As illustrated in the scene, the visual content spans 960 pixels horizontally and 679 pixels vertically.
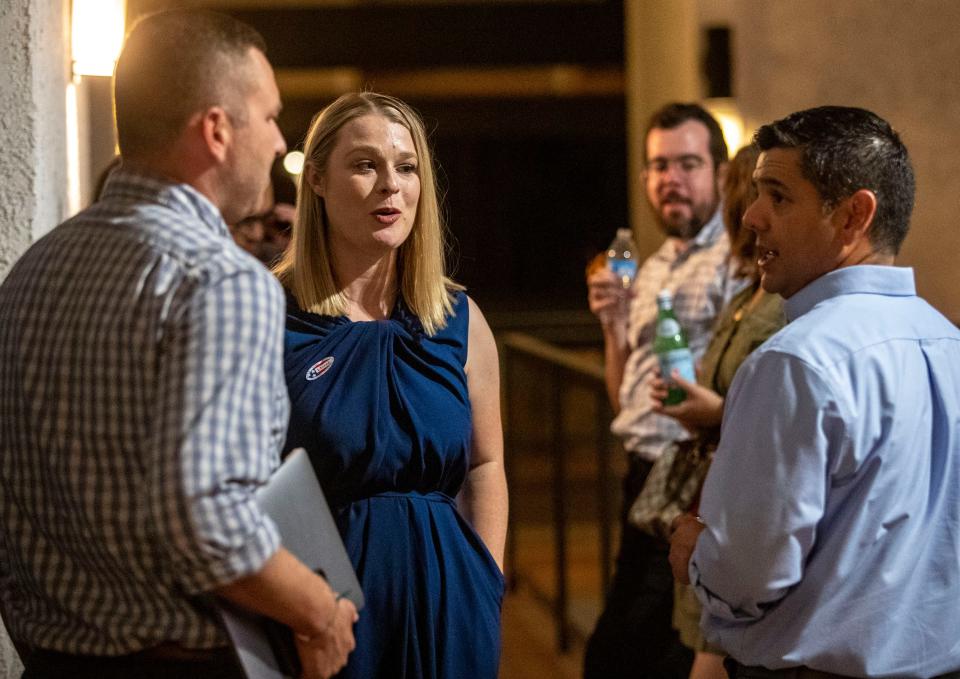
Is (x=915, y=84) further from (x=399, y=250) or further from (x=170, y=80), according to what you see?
(x=170, y=80)

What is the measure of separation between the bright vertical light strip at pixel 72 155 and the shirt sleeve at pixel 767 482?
191 centimetres

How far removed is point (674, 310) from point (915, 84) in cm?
184

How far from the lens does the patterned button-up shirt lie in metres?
3.58

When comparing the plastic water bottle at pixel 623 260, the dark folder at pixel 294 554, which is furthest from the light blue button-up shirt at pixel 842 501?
the plastic water bottle at pixel 623 260

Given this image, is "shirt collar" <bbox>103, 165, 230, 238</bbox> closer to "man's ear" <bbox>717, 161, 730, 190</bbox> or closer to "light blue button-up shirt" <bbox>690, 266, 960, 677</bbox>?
"light blue button-up shirt" <bbox>690, 266, 960, 677</bbox>

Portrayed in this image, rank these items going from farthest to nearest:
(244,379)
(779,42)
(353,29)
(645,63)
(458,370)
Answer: (353,29) < (645,63) < (779,42) < (458,370) < (244,379)

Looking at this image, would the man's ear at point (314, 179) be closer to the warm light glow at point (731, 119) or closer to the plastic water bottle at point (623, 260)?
the plastic water bottle at point (623, 260)

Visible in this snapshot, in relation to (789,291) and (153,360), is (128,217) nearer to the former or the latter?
(153,360)

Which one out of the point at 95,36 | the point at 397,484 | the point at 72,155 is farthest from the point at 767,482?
the point at 95,36

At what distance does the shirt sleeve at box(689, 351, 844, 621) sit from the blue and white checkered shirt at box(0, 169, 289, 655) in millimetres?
759

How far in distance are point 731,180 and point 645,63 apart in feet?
25.5

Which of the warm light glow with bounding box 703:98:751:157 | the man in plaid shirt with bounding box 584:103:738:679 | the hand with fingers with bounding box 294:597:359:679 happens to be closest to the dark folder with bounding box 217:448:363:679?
the hand with fingers with bounding box 294:597:359:679

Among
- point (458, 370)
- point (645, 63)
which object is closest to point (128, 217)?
point (458, 370)

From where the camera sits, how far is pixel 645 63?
10602mm
